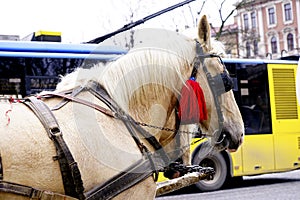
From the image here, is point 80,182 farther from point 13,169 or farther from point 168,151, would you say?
point 168,151

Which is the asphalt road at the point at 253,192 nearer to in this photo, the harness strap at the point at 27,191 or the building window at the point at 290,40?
the harness strap at the point at 27,191

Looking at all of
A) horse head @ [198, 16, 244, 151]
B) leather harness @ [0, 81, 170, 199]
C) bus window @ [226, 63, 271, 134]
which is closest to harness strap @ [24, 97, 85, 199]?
leather harness @ [0, 81, 170, 199]

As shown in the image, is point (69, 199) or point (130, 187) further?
point (130, 187)

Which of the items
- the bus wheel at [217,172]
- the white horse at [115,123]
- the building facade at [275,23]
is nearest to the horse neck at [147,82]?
the white horse at [115,123]

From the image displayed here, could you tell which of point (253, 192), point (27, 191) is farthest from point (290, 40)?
point (27, 191)

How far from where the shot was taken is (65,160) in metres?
2.94

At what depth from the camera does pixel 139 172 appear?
3.31 meters

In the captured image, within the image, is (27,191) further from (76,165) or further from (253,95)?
(253,95)

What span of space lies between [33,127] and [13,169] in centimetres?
27

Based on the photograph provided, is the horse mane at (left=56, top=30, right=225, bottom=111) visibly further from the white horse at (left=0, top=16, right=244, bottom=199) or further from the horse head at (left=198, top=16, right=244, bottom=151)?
the horse head at (left=198, top=16, right=244, bottom=151)

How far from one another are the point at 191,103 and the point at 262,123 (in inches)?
343

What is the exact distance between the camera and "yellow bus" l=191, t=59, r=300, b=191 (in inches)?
466

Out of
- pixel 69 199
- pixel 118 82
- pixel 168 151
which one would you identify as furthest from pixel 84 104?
pixel 168 151

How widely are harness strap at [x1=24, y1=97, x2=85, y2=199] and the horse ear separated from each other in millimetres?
1363
